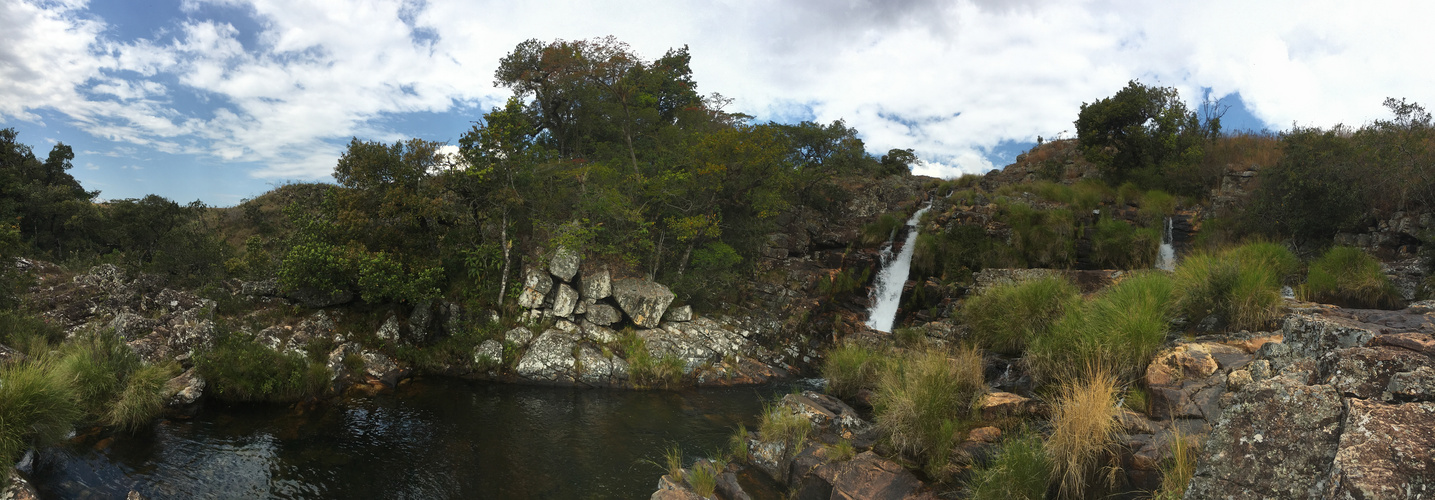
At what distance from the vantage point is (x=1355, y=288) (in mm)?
10852

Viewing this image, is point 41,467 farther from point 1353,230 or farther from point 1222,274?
point 1353,230

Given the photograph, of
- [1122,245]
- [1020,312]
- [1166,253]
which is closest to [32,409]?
[1020,312]

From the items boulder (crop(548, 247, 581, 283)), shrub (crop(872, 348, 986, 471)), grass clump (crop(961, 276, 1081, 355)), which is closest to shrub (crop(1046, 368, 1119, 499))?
shrub (crop(872, 348, 986, 471))

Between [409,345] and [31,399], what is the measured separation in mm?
8620

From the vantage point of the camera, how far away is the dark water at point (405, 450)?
356 inches

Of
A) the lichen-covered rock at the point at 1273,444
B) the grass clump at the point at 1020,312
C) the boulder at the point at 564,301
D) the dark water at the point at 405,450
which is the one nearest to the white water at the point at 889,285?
the dark water at the point at 405,450

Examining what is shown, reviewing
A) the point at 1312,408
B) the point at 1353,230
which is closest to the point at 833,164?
the point at 1353,230

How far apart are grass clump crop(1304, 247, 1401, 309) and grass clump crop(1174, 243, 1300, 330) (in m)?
3.07

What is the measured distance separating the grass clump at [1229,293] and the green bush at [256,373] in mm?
17841

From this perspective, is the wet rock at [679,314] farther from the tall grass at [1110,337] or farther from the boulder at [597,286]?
the tall grass at [1110,337]

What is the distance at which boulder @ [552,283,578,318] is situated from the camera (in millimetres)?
18109

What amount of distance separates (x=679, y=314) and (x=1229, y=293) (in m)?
14.5

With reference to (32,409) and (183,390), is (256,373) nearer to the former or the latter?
(183,390)

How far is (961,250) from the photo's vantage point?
21219 mm
